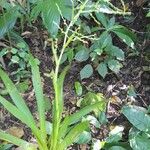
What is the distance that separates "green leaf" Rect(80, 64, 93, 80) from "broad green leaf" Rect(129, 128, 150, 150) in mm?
534

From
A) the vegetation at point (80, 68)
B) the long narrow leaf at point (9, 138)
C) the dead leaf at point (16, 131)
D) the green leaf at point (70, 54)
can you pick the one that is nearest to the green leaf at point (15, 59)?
the vegetation at point (80, 68)

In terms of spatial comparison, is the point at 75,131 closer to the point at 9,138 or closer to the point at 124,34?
the point at 9,138

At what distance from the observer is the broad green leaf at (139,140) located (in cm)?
211

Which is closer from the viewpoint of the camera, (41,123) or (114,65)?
(41,123)

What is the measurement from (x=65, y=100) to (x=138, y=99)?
458 millimetres

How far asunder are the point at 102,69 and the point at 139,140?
1.96ft

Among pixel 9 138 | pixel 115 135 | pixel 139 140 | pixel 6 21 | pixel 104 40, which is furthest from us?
pixel 104 40

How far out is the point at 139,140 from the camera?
2.14m

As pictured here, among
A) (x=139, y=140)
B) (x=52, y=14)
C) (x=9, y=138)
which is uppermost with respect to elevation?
(x=52, y=14)

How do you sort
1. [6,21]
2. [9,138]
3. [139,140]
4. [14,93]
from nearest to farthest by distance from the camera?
[9,138]
[14,93]
[139,140]
[6,21]

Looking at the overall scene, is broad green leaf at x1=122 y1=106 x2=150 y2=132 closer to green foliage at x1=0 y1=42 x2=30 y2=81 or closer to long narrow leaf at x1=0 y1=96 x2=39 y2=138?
long narrow leaf at x1=0 y1=96 x2=39 y2=138

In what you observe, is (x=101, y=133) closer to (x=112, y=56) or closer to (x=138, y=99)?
(x=138, y=99)

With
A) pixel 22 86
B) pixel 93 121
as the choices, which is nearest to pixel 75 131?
pixel 93 121

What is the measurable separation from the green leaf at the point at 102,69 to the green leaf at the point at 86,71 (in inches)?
2.1
